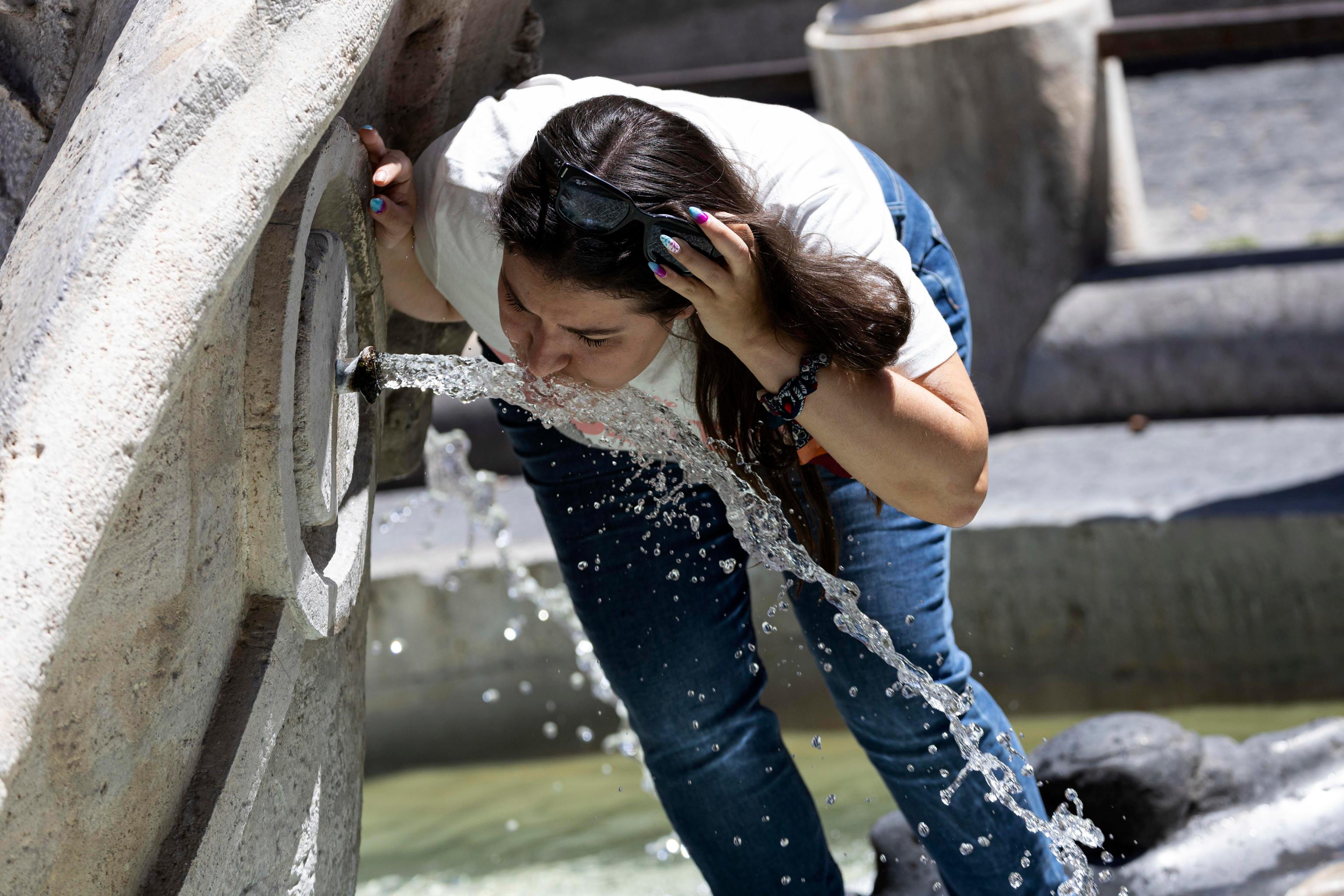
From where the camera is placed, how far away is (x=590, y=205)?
121 centimetres

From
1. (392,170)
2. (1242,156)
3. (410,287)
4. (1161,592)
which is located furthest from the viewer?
(1242,156)

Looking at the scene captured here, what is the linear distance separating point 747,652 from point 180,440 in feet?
2.54

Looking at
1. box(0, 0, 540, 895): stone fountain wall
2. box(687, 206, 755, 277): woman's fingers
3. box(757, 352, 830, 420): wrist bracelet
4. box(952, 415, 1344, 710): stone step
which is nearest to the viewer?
box(0, 0, 540, 895): stone fountain wall

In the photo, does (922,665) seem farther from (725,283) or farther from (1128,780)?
(1128,780)

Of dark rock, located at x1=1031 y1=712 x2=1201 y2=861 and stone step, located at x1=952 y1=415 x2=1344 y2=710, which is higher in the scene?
dark rock, located at x1=1031 y1=712 x2=1201 y2=861

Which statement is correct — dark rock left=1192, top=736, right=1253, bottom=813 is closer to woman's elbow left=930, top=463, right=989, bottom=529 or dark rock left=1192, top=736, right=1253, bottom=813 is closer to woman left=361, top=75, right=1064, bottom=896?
woman left=361, top=75, right=1064, bottom=896

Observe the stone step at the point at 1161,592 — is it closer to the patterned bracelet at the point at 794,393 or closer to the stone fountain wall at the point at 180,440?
the patterned bracelet at the point at 794,393

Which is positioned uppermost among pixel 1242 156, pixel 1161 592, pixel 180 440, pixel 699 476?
pixel 180 440

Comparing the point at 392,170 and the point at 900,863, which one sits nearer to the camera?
the point at 392,170

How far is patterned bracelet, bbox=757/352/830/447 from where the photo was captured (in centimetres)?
126

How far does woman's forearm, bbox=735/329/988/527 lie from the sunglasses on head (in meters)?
0.12

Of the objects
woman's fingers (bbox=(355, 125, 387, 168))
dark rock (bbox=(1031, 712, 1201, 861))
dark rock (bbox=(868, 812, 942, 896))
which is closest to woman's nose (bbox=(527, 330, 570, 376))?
woman's fingers (bbox=(355, 125, 387, 168))

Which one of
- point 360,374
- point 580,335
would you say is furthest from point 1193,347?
point 360,374

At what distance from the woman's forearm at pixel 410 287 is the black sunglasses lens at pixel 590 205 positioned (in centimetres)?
26
